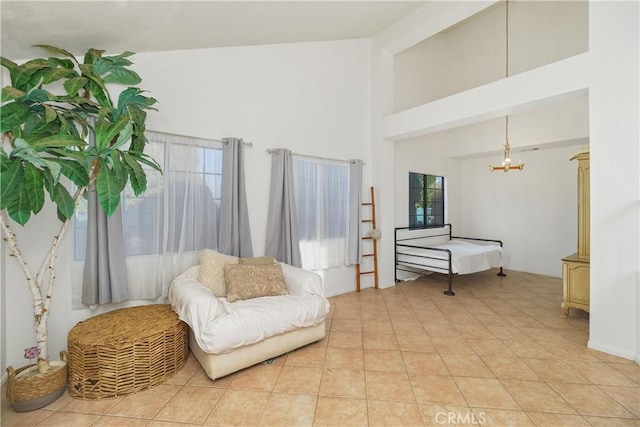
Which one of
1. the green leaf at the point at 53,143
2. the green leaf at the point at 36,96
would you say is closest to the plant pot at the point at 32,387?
the green leaf at the point at 53,143

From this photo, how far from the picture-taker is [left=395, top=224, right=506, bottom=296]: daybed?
4301 mm

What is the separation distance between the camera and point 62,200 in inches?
66.0

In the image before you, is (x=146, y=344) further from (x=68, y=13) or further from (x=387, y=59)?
(x=387, y=59)

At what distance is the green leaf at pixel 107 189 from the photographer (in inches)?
66.1

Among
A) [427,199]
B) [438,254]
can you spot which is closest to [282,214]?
[438,254]

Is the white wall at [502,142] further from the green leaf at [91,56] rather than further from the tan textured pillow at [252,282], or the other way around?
the green leaf at [91,56]

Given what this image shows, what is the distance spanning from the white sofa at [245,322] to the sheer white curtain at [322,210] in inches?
47.1

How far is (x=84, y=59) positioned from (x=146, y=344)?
217cm

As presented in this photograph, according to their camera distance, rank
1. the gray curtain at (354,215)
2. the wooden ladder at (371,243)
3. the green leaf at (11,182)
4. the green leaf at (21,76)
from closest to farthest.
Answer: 1. the green leaf at (11,182)
2. the green leaf at (21,76)
3. the gray curtain at (354,215)
4. the wooden ladder at (371,243)

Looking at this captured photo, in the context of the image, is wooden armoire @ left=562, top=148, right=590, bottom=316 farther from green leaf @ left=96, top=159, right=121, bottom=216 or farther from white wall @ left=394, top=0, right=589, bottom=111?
green leaf @ left=96, top=159, right=121, bottom=216

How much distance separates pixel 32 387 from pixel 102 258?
3.04 ft

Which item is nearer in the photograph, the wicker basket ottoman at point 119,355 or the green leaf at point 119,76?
the wicker basket ottoman at point 119,355

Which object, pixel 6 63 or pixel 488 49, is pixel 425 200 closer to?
pixel 488 49

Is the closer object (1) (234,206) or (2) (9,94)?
(2) (9,94)
